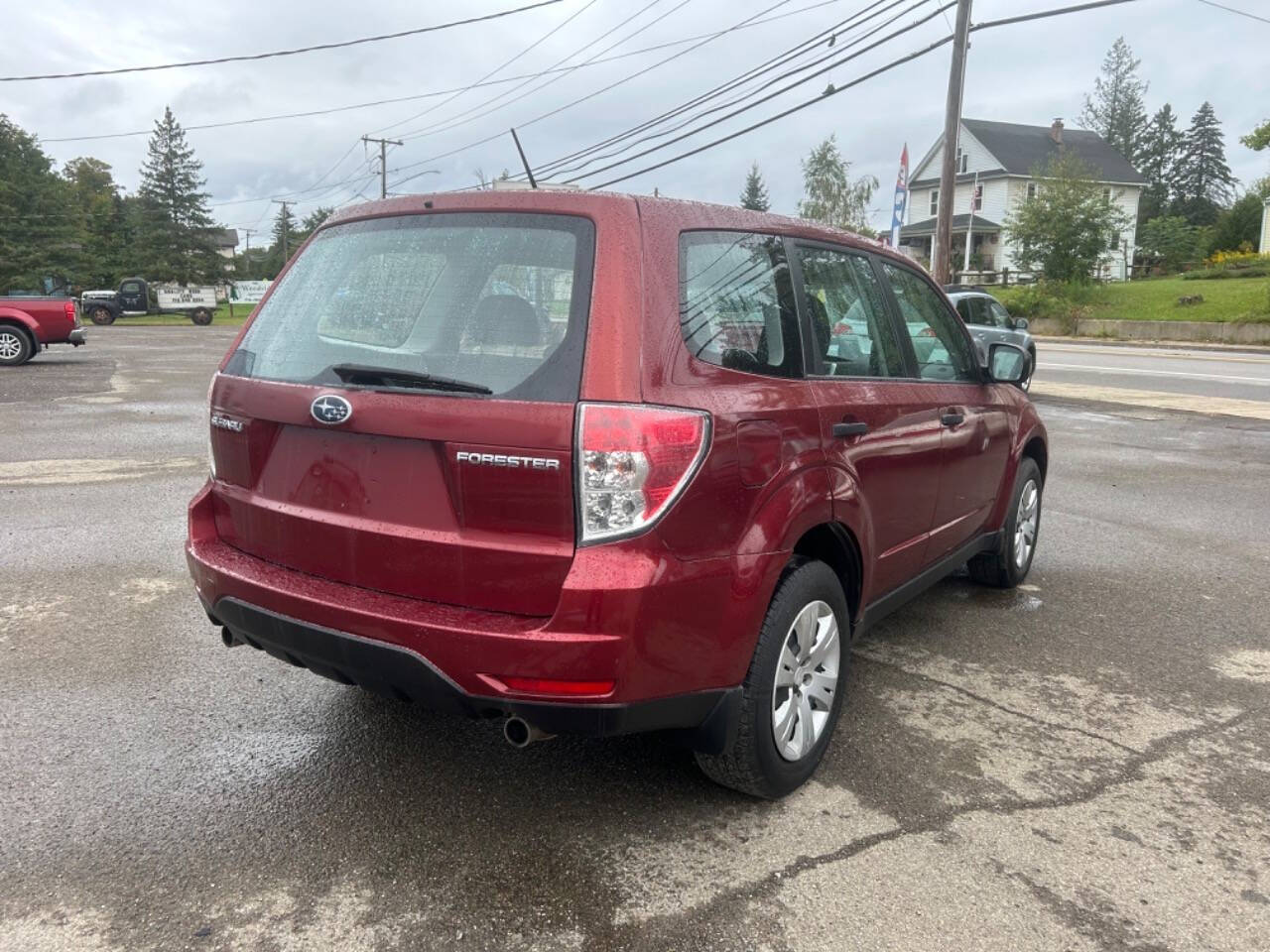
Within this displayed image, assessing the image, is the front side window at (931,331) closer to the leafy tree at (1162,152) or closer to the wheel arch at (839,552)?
the wheel arch at (839,552)

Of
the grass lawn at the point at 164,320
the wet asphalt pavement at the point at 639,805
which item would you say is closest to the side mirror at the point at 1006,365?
the wet asphalt pavement at the point at 639,805

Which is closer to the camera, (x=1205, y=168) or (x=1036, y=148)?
(x=1036, y=148)

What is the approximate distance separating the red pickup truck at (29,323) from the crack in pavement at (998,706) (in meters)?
19.4

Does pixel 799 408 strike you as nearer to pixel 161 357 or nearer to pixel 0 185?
pixel 161 357

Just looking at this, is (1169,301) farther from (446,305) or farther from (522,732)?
(522,732)

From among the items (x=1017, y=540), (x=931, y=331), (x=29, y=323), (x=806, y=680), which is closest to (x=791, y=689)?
(x=806, y=680)

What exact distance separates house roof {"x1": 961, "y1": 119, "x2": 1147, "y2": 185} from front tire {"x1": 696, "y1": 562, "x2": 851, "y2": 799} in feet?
200

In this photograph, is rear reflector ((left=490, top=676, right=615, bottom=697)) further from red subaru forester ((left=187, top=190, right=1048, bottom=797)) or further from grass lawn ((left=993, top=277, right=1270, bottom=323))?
grass lawn ((left=993, top=277, right=1270, bottom=323))

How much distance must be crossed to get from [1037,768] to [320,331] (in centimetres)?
273

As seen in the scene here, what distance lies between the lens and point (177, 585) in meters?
5.15

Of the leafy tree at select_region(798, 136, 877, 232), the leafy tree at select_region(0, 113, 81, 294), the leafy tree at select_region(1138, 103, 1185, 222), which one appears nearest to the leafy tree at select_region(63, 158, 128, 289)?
the leafy tree at select_region(0, 113, 81, 294)

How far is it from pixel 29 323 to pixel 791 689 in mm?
20141

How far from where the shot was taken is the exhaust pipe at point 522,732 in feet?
8.32

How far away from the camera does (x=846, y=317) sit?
354 centimetres
